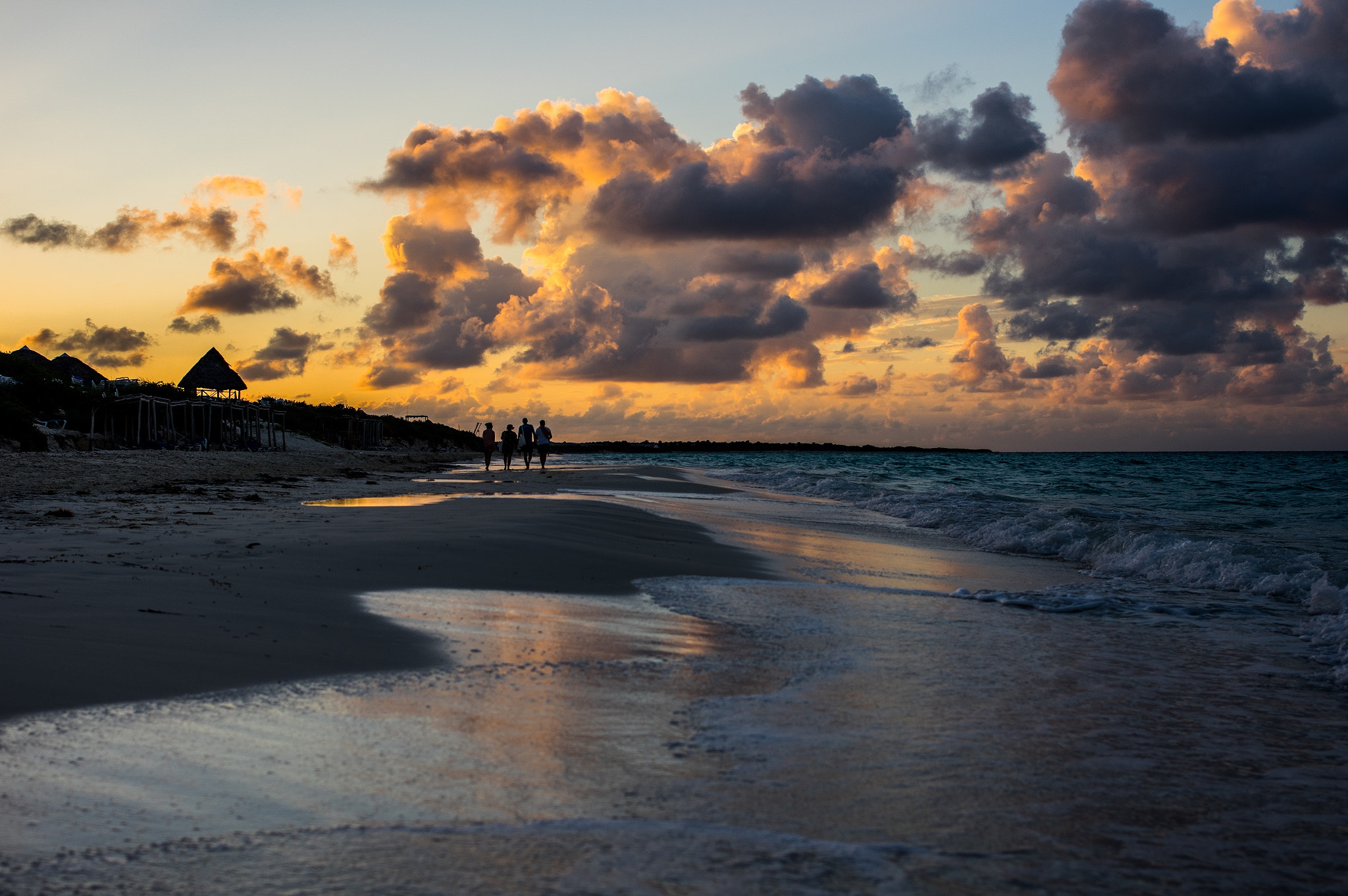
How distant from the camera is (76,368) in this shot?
79.1m

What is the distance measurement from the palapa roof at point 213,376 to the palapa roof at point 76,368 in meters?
Answer: 17.0

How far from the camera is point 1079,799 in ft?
10.3

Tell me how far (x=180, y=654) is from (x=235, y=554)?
3570mm

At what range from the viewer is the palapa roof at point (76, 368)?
75.8 meters

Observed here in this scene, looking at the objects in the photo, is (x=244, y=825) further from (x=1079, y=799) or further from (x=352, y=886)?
(x=1079, y=799)

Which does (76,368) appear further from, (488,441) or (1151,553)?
(1151,553)

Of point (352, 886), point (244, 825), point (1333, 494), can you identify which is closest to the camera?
point (352, 886)

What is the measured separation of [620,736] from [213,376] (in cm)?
6932

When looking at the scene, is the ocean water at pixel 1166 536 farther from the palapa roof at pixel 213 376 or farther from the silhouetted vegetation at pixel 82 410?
the palapa roof at pixel 213 376

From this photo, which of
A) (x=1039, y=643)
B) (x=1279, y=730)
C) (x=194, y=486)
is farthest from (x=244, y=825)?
(x=194, y=486)

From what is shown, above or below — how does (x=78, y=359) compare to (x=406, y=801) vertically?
above

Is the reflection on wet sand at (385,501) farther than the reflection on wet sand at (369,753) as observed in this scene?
Yes

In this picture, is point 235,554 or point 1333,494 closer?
point 235,554

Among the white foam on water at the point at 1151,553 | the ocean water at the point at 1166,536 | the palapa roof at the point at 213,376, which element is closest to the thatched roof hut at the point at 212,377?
the palapa roof at the point at 213,376
